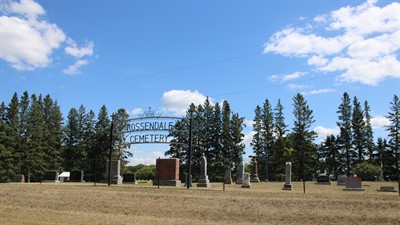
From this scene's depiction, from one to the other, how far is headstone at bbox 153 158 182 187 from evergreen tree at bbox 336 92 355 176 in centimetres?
4510

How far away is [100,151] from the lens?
63188 millimetres

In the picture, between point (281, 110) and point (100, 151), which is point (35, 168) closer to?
point (100, 151)

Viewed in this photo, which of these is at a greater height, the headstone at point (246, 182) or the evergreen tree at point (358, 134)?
the evergreen tree at point (358, 134)

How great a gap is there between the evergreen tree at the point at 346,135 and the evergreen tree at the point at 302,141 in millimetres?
5131

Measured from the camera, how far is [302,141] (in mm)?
66000

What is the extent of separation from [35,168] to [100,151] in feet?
38.1

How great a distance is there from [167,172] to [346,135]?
150 ft


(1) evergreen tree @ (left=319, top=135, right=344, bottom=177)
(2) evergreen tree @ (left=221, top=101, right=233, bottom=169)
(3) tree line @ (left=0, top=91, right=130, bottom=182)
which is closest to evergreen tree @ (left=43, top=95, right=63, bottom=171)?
(3) tree line @ (left=0, top=91, right=130, bottom=182)

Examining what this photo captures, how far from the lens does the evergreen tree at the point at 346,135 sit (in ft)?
219

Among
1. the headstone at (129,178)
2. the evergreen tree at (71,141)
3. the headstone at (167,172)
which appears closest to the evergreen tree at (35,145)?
the evergreen tree at (71,141)

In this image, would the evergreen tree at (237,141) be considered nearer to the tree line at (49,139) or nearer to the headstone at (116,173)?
the tree line at (49,139)

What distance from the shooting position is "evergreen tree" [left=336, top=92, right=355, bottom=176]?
219 ft

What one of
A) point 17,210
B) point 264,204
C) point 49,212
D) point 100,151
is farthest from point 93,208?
point 100,151

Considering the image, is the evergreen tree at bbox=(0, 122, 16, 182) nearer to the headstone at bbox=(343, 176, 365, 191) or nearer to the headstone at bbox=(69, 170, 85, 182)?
the headstone at bbox=(69, 170, 85, 182)
